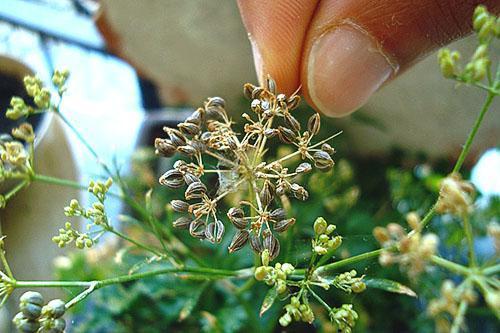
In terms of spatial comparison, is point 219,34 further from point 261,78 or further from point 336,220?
point 261,78

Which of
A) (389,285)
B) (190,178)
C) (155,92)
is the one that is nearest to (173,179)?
(190,178)

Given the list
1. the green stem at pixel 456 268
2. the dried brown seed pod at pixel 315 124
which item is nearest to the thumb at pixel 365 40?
the dried brown seed pod at pixel 315 124

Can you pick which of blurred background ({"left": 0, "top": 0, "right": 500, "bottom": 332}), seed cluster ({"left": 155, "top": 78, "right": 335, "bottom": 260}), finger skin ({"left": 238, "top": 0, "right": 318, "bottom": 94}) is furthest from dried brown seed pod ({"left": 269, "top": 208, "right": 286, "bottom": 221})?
blurred background ({"left": 0, "top": 0, "right": 500, "bottom": 332})

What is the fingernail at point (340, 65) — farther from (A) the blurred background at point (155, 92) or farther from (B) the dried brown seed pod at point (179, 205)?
(A) the blurred background at point (155, 92)

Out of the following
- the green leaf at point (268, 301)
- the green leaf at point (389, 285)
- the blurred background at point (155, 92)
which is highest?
the green leaf at point (268, 301)

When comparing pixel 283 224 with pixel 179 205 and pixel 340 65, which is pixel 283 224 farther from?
pixel 340 65

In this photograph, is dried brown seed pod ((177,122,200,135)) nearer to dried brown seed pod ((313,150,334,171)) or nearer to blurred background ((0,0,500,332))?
dried brown seed pod ((313,150,334,171))
